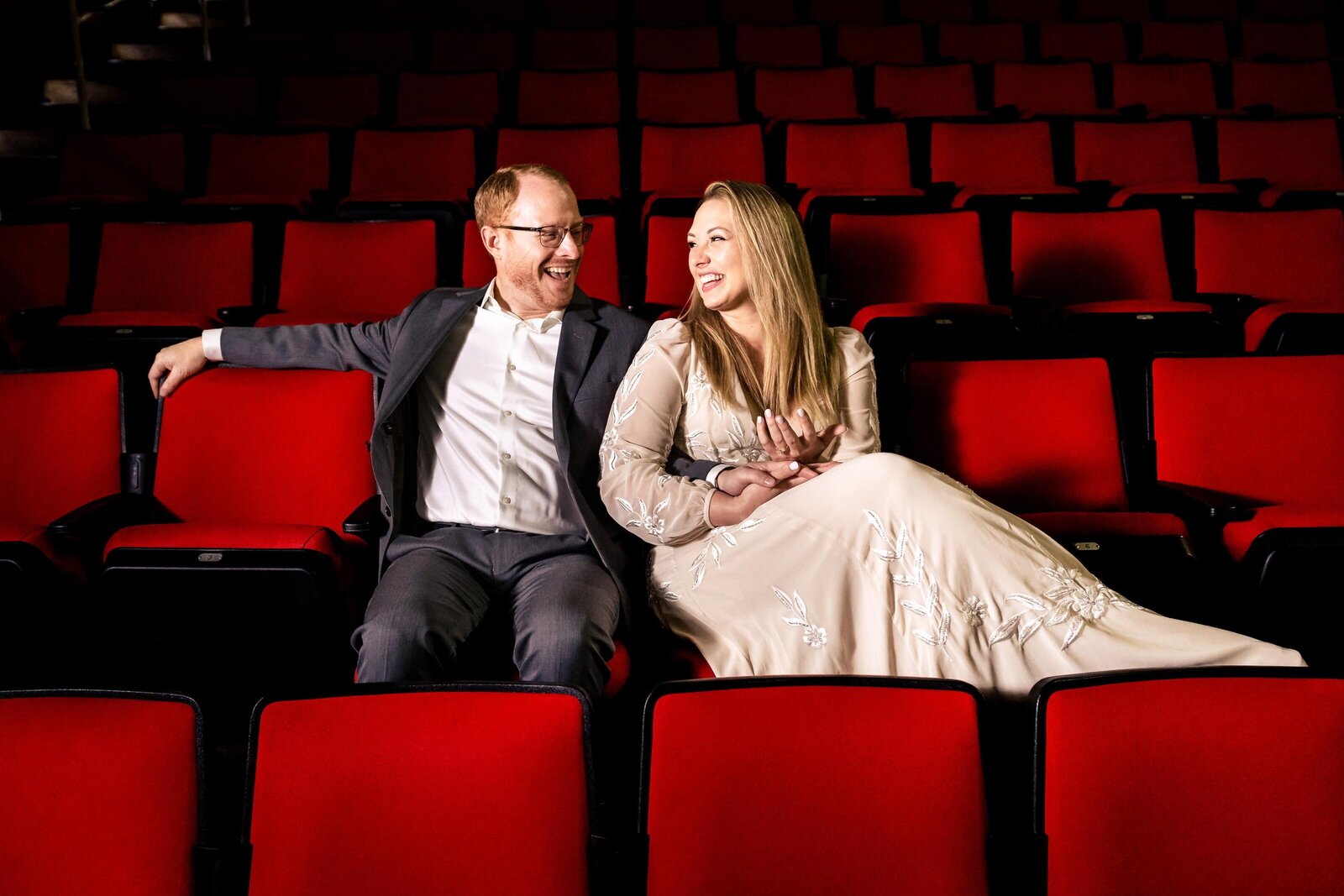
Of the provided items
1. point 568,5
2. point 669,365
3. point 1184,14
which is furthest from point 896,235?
point 1184,14

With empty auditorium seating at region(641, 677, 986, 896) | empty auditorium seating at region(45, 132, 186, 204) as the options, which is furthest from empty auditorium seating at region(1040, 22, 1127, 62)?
empty auditorium seating at region(641, 677, 986, 896)

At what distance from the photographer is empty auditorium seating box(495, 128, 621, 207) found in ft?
6.10

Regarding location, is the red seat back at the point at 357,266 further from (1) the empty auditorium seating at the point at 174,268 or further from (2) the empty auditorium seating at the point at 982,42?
(2) the empty auditorium seating at the point at 982,42

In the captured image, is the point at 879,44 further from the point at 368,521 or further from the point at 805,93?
the point at 368,521

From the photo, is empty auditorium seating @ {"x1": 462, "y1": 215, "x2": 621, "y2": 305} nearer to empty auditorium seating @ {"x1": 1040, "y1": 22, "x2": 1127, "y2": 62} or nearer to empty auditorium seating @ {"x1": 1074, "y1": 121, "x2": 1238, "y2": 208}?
empty auditorium seating @ {"x1": 1074, "y1": 121, "x2": 1238, "y2": 208}

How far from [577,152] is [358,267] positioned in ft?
2.19

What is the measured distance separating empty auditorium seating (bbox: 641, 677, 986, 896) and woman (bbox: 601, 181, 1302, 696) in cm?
17

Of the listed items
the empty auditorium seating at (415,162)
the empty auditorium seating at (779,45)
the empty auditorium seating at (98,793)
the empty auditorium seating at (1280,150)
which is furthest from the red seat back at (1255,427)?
the empty auditorium seating at (779,45)

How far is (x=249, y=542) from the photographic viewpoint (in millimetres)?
716

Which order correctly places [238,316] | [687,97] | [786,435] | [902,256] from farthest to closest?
[687,97], [902,256], [238,316], [786,435]

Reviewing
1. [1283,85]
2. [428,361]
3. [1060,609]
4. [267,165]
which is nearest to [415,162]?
[267,165]

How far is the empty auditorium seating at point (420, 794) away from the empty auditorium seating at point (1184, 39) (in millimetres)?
2881

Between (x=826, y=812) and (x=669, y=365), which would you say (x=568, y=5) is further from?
(x=826, y=812)

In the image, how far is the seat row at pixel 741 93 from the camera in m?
2.29
